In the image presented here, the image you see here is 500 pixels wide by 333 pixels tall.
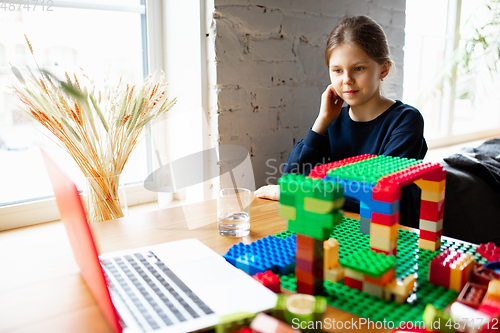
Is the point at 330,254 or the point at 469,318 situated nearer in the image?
the point at 469,318

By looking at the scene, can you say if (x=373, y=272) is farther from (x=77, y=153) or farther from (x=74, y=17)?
(x=74, y=17)

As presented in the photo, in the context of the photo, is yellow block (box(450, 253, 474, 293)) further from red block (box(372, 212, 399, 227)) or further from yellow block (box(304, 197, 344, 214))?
yellow block (box(304, 197, 344, 214))

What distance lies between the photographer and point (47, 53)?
1.32m

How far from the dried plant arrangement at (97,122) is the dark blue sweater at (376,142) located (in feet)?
1.64

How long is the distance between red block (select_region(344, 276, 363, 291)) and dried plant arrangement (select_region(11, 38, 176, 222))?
647mm

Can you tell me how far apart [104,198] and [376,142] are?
0.86 m

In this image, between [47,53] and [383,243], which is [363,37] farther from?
[47,53]

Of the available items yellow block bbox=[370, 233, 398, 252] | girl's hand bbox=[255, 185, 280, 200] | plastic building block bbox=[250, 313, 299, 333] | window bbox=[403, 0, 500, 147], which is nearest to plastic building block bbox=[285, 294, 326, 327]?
plastic building block bbox=[250, 313, 299, 333]

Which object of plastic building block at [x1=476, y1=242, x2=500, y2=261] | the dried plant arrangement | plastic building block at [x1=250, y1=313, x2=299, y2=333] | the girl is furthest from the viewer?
the girl

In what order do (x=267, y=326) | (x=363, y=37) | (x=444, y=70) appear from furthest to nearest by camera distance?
(x=444, y=70), (x=363, y=37), (x=267, y=326)

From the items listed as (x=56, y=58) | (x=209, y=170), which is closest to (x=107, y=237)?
(x=209, y=170)

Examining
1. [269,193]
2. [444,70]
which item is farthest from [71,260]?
[444,70]

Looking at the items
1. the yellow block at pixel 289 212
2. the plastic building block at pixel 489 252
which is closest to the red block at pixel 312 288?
the yellow block at pixel 289 212

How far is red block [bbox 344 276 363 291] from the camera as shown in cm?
58
